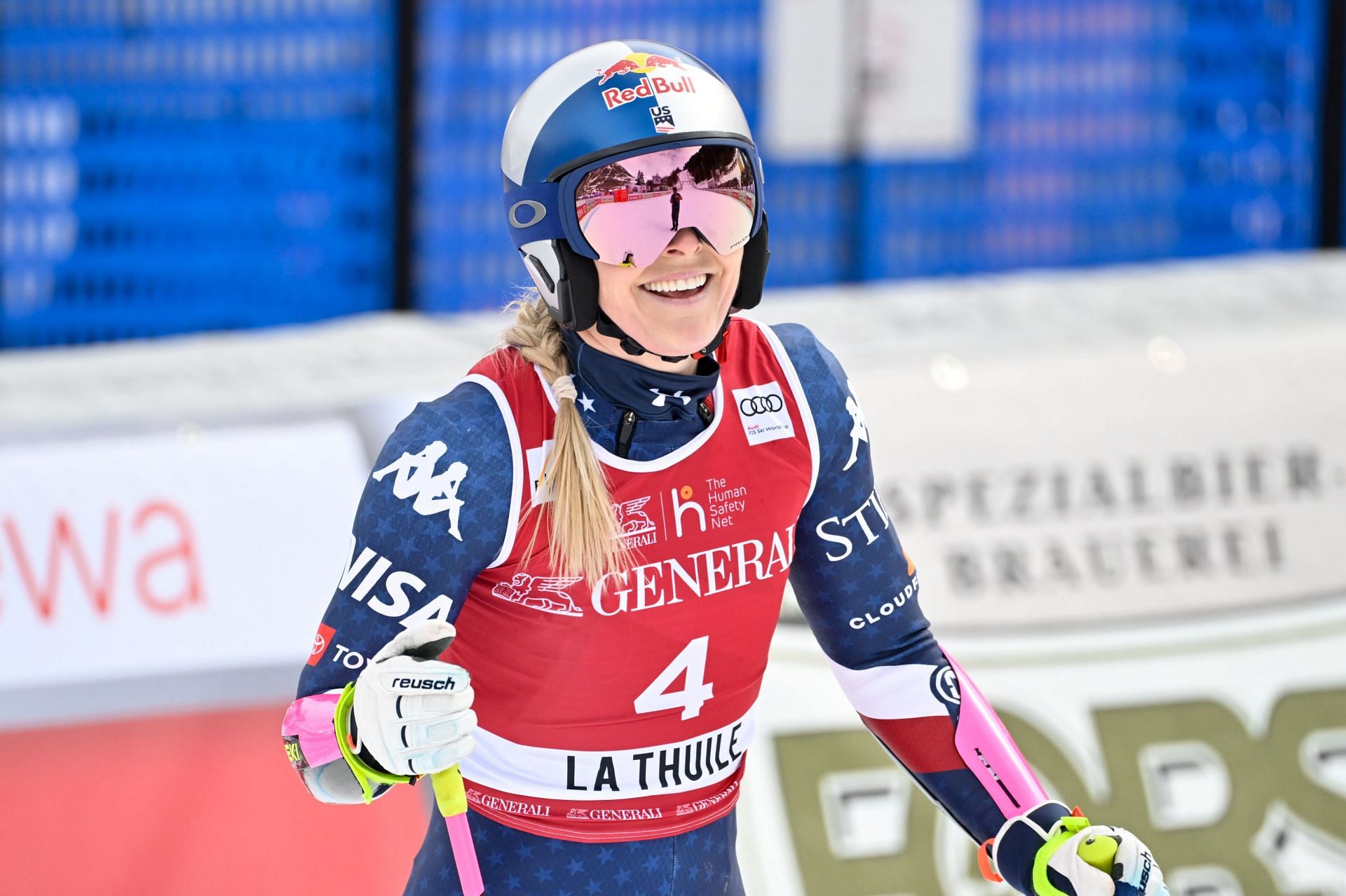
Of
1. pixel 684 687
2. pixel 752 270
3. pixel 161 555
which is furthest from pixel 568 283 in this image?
pixel 161 555

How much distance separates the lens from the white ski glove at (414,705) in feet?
5.57

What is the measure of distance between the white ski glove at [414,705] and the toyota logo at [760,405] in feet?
1.79

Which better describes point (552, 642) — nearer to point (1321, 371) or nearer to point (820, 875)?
point (820, 875)

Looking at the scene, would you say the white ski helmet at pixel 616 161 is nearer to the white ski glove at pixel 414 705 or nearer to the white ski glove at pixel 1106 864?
the white ski glove at pixel 414 705

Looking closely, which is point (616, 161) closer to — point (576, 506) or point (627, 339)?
point (627, 339)

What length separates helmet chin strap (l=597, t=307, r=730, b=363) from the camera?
1.96m

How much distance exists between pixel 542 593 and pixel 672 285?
43cm

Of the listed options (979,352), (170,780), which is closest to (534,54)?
(979,352)

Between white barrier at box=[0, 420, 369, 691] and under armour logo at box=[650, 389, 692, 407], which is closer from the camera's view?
under armour logo at box=[650, 389, 692, 407]

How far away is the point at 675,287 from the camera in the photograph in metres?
1.95

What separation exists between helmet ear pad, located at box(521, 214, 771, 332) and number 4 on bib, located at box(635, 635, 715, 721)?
1.49 feet

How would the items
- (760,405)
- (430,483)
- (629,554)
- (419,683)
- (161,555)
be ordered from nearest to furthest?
(419,683) < (430,483) < (629,554) < (760,405) < (161,555)

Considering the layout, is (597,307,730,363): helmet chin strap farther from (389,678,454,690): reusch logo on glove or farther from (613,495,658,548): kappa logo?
(389,678,454,690): reusch logo on glove

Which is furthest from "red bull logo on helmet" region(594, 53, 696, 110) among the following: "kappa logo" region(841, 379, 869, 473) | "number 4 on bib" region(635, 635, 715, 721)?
"number 4 on bib" region(635, 635, 715, 721)
